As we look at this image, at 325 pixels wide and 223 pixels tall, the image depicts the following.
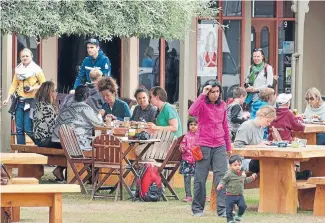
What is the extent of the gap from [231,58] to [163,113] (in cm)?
1012

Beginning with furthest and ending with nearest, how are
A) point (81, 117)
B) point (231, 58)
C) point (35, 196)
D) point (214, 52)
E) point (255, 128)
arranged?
1. point (231, 58)
2. point (214, 52)
3. point (81, 117)
4. point (255, 128)
5. point (35, 196)

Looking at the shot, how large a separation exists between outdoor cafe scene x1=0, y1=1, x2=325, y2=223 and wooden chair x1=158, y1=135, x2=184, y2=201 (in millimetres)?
21

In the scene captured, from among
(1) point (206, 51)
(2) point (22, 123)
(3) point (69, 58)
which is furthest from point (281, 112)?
(1) point (206, 51)

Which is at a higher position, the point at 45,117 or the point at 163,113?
the point at 163,113

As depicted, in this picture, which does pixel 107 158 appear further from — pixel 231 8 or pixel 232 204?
pixel 231 8

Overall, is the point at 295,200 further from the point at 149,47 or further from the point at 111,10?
the point at 149,47

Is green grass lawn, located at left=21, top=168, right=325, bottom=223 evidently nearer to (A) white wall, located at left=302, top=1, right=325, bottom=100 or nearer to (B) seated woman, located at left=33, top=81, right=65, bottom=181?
(B) seated woman, located at left=33, top=81, right=65, bottom=181

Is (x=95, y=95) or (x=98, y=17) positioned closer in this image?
(x=95, y=95)

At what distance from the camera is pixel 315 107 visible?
2111cm

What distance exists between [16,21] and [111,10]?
2034 millimetres

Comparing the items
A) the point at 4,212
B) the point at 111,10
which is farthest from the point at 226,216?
the point at 111,10

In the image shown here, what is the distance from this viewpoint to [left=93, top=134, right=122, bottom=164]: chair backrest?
17328 millimetres

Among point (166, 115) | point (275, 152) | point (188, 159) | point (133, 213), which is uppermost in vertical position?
point (166, 115)

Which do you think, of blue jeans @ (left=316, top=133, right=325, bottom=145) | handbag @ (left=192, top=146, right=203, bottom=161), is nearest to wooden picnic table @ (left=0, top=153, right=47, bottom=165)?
handbag @ (left=192, top=146, right=203, bottom=161)
